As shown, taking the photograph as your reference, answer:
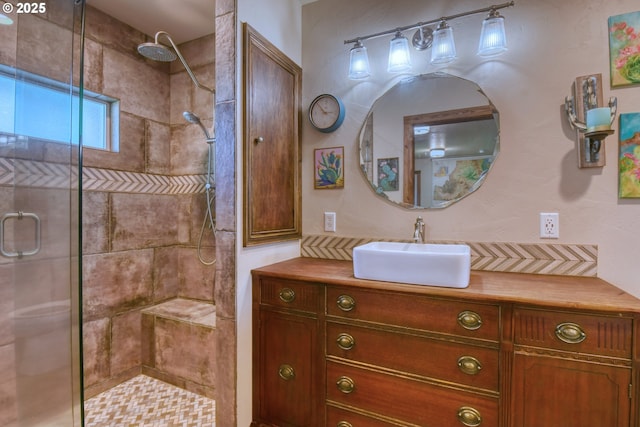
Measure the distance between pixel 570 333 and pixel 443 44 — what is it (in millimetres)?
1480

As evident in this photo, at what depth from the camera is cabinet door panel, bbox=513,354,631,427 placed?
1024 mm

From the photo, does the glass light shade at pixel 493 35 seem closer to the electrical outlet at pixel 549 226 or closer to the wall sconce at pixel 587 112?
the wall sconce at pixel 587 112

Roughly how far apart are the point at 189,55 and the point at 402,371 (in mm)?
2876

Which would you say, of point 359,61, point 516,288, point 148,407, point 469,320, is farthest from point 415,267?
point 148,407

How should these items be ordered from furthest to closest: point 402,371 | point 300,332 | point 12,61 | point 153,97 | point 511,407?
point 153,97 < point 300,332 < point 12,61 < point 402,371 < point 511,407

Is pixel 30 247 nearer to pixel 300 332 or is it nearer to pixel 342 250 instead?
pixel 300 332

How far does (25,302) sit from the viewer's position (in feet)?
4.66

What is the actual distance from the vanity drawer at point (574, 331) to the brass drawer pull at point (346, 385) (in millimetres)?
727

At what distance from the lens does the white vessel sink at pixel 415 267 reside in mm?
1239

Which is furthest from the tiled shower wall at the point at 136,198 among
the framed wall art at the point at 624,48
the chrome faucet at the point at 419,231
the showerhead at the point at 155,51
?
the framed wall art at the point at 624,48

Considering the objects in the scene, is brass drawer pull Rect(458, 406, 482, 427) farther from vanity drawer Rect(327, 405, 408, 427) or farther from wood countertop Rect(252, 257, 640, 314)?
wood countertop Rect(252, 257, 640, 314)

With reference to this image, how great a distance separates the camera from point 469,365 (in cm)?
120

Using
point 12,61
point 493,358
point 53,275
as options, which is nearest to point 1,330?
point 53,275

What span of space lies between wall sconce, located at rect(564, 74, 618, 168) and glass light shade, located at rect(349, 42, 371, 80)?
1061 mm
